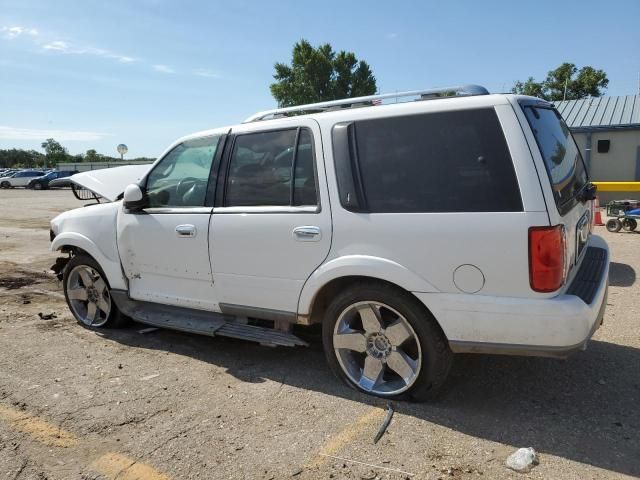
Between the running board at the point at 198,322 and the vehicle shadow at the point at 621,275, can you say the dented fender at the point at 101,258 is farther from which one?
the vehicle shadow at the point at 621,275

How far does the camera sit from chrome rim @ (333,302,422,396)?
3.32 metres

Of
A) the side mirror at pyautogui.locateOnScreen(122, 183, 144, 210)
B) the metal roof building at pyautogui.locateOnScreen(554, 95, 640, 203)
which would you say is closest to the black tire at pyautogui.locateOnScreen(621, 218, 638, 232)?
the metal roof building at pyautogui.locateOnScreen(554, 95, 640, 203)

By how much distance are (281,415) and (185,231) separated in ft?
5.29

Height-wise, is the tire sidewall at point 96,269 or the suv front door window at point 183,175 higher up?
the suv front door window at point 183,175

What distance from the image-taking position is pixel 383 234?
10.5 feet

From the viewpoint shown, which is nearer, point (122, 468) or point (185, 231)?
point (122, 468)

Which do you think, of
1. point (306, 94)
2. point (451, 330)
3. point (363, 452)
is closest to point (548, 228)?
point (451, 330)

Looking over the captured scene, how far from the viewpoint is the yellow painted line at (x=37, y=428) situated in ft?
10.2

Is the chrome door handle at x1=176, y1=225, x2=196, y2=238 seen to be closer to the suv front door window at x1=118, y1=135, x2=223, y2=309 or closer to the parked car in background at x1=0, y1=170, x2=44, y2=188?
the suv front door window at x1=118, y1=135, x2=223, y2=309

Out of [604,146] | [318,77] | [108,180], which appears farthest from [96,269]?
[318,77]

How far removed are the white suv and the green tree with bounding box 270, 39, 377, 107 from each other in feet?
151

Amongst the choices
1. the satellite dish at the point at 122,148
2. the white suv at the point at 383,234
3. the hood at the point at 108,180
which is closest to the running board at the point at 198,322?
the white suv at the point at 383,234

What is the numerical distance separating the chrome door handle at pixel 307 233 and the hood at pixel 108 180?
2129mm

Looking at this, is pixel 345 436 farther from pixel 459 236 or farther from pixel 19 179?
pixel 19 179
